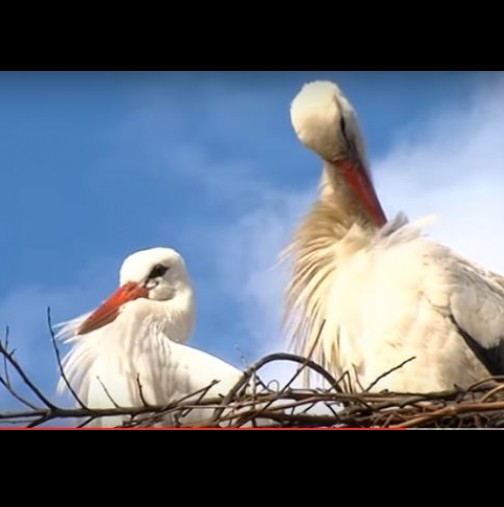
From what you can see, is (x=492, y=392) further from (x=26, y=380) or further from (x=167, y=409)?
(x=26, y=380)

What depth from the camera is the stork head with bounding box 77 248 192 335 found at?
271 cm

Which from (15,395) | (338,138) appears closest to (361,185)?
(338,138)

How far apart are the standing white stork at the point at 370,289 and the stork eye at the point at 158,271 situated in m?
0.32

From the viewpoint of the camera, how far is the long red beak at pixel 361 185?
280cm

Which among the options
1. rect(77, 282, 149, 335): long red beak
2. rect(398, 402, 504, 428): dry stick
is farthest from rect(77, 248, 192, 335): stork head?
rect(398, 402, 504, 428): dry stick

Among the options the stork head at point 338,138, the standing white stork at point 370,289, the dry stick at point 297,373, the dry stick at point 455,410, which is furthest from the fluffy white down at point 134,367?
the stork head at point 338,138

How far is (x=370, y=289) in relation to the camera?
2.75 m

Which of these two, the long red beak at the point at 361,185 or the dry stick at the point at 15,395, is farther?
the long red beak at the point at 361,185

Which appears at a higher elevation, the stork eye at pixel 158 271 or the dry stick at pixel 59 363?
the stork eye at pixel 158 271

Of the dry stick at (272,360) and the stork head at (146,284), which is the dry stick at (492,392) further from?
the stork head at (146,284)

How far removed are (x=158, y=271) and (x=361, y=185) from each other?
559 millimetres

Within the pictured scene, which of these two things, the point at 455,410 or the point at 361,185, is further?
the point at 361,185

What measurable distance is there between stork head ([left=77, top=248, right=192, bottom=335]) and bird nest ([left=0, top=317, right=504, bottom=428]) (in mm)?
163
